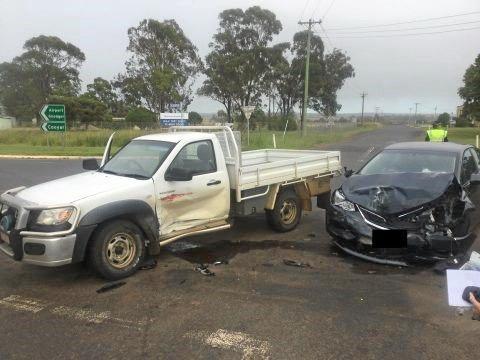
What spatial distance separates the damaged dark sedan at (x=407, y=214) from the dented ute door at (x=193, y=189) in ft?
4.96

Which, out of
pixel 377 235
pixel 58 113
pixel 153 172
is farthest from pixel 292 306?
pixel 58 113

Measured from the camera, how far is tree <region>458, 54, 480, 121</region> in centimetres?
4797

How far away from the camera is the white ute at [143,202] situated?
5039 millimetres

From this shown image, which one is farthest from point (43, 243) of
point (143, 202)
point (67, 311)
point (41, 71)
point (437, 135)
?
point (41, 71)

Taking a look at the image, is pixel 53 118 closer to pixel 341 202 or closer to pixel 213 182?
pixel 213 182

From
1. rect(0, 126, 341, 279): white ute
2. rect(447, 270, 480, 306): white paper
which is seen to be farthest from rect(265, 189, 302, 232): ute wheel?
rect(447, 270, 480, 306): white paper

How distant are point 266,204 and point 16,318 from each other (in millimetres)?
3851

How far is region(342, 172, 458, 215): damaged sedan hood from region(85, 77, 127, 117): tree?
58190 millimetres

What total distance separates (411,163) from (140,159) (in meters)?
3.90

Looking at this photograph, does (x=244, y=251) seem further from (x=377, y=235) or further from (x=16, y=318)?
(x=16, y=318)

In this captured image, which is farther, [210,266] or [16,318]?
[210,266]

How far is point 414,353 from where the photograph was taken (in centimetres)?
378

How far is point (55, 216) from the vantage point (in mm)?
5008

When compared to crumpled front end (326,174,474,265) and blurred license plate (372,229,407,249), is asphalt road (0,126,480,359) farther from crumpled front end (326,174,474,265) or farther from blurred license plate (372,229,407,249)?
blurred license plate (372,229,407,249)
